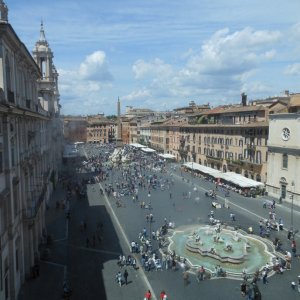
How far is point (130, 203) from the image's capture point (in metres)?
42.0

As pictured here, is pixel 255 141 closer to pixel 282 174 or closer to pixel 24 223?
pixel 282 174

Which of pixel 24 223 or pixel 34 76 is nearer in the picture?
pixel 24 223

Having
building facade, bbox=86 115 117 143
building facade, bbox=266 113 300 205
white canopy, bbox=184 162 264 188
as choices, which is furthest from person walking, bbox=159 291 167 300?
building facade, bbox=86 115 117 143

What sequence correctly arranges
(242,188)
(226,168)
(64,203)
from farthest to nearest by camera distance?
(226,168) < (242,188) < (64,203)

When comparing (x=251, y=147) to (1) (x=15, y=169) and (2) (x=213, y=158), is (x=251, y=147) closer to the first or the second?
(2) (x=213, y=158)

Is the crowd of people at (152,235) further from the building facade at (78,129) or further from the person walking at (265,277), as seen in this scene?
the building facade at (78,129)

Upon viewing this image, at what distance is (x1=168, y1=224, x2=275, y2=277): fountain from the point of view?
23.5 meters

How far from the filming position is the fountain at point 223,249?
927 inches

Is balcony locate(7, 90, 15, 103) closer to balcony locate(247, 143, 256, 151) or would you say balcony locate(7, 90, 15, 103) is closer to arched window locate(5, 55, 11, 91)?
arched window locate(5, 55, 11, 91)

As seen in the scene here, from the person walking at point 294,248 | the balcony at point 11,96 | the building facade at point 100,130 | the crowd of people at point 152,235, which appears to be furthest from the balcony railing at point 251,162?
the building facade at point 100,130

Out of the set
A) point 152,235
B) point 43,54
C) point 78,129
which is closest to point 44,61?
point 43,54

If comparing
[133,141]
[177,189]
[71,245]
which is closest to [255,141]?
[177,189]

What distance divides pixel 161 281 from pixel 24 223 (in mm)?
8420

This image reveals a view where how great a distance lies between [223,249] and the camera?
25594mm
